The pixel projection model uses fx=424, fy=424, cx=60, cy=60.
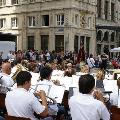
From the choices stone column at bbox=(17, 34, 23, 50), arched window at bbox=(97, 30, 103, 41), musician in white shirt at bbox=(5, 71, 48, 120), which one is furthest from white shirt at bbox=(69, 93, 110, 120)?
arched window at bbox=(97, 30, 103, 41)

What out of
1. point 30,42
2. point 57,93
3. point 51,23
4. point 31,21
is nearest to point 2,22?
Result: point 31,21

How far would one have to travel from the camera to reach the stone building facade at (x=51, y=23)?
51.5 meters

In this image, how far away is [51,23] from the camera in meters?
53.1

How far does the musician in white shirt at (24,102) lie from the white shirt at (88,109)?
711 millimetres

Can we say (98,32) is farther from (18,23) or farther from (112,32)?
(18,23)

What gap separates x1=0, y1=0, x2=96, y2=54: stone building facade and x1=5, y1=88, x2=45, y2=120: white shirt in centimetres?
4411

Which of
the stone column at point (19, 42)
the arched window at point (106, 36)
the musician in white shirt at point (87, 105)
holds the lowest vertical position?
the musician in white shirt at point (87, 105)

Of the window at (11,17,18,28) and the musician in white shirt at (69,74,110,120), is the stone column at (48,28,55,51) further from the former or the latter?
the musician in white shirt at (69,74,110,120)

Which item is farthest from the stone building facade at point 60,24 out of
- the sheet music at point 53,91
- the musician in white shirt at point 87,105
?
the musician in white shirt at point 87,105

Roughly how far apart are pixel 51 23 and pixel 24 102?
4707 cm

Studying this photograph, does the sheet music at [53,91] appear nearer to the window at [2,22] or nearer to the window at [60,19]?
the window at [60,19]

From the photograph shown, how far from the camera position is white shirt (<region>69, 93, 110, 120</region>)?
5582 millimetres

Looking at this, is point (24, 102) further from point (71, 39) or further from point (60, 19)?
point (60, 19)

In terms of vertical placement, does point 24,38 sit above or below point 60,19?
below
